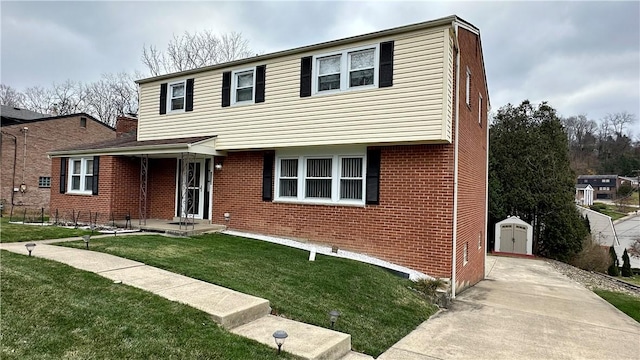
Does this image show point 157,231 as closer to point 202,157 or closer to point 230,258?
point 202,157

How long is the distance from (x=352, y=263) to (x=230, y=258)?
262 cm

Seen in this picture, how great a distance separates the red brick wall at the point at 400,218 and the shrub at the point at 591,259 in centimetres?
2248

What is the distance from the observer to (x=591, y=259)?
24.7 meters

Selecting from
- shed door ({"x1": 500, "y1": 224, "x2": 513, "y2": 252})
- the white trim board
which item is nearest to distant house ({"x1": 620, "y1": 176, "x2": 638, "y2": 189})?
shed door ({"x1": 500, "y1": 224, "x2": 513, "y2": 252})

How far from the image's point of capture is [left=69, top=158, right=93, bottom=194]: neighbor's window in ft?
41.5

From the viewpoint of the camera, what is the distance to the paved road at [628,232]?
107 feet

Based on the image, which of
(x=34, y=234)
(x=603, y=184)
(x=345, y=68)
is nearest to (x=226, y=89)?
(x=345, y=68)

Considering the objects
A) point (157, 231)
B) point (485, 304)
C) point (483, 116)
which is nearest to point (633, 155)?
point (483, 116)

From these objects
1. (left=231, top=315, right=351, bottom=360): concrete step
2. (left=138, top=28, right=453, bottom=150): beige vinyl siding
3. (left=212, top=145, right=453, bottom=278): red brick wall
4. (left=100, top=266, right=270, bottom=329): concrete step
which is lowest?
(left=231, top=315, right=351, bottom=360): concrete step

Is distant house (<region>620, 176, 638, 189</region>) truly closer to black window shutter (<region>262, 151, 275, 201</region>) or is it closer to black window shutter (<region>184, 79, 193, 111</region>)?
black window shutter (<region>262, 151, 275, 201</region>)

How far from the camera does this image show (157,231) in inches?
409

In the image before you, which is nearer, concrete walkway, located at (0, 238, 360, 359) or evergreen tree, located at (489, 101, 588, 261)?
concrete walkway, located at (0, 238, 360, 359)

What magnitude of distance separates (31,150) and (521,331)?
2608 centimetres

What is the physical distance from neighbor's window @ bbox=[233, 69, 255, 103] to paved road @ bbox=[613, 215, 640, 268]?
3579 centimetres
